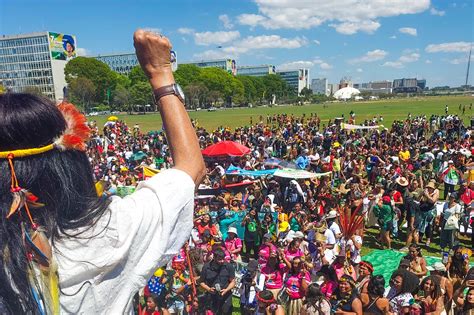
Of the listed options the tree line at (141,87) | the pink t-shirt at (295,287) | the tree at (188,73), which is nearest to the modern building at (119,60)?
the tree line at (141,87)

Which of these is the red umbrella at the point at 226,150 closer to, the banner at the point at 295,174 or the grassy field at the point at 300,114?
the banner at the point at 295,174

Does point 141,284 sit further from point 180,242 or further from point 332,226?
point 332,226

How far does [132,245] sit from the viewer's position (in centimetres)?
109

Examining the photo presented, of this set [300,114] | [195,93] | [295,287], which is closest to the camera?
[295,287]

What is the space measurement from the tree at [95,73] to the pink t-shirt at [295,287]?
8073cm

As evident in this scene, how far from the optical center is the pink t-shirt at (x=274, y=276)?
6609 millimetres

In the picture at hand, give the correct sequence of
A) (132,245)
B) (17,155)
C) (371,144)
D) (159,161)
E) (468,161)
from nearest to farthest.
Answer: (17,155) → (132,245) → (468,161) → (159,161) → (371,144)

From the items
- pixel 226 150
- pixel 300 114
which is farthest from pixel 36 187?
pixel 300 114

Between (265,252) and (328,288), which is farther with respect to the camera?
(265,252)

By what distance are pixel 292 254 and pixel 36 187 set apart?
6187mm

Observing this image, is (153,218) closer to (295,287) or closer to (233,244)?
(295,287)

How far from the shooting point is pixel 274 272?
6.76 meters

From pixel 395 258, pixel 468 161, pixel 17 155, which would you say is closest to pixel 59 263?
pixel 17 155

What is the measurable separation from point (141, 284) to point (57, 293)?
23 cm
